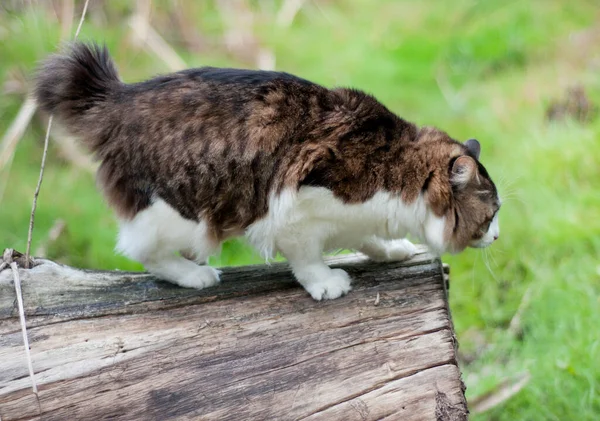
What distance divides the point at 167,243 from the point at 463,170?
1.08 metres

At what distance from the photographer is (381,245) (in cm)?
266

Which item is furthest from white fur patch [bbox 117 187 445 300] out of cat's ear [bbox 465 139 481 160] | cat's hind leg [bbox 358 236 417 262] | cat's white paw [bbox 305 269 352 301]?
cat's ear [bbox 465 139 481 160]

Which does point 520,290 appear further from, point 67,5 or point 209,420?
point 67,5

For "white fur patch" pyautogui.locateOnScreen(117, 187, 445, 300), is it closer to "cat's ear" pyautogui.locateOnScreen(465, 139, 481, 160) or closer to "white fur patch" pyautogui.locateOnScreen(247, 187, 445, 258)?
"white fur patch" pyautogui.locateOnScreen(247, 187, 445, 258)

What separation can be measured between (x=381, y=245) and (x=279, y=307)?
556mm

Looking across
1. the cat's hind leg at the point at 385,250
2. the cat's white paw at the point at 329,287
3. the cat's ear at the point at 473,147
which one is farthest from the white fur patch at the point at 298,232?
the cat's ear at the point at 473,147

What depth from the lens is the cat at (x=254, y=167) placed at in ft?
7.68

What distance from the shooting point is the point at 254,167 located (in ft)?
7.78

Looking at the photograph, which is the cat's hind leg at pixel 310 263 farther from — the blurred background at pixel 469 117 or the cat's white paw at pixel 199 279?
the blurred background at pixel 469 117

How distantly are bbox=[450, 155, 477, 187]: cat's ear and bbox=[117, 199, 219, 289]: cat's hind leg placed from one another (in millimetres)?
903

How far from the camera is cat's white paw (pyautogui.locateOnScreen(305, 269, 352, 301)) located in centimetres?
237

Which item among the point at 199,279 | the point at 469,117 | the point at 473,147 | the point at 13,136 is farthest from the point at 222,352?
the point at 469,117

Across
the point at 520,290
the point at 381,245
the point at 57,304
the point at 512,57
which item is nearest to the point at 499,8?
the point at 512,57

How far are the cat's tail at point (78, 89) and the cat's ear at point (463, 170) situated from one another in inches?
48.5
